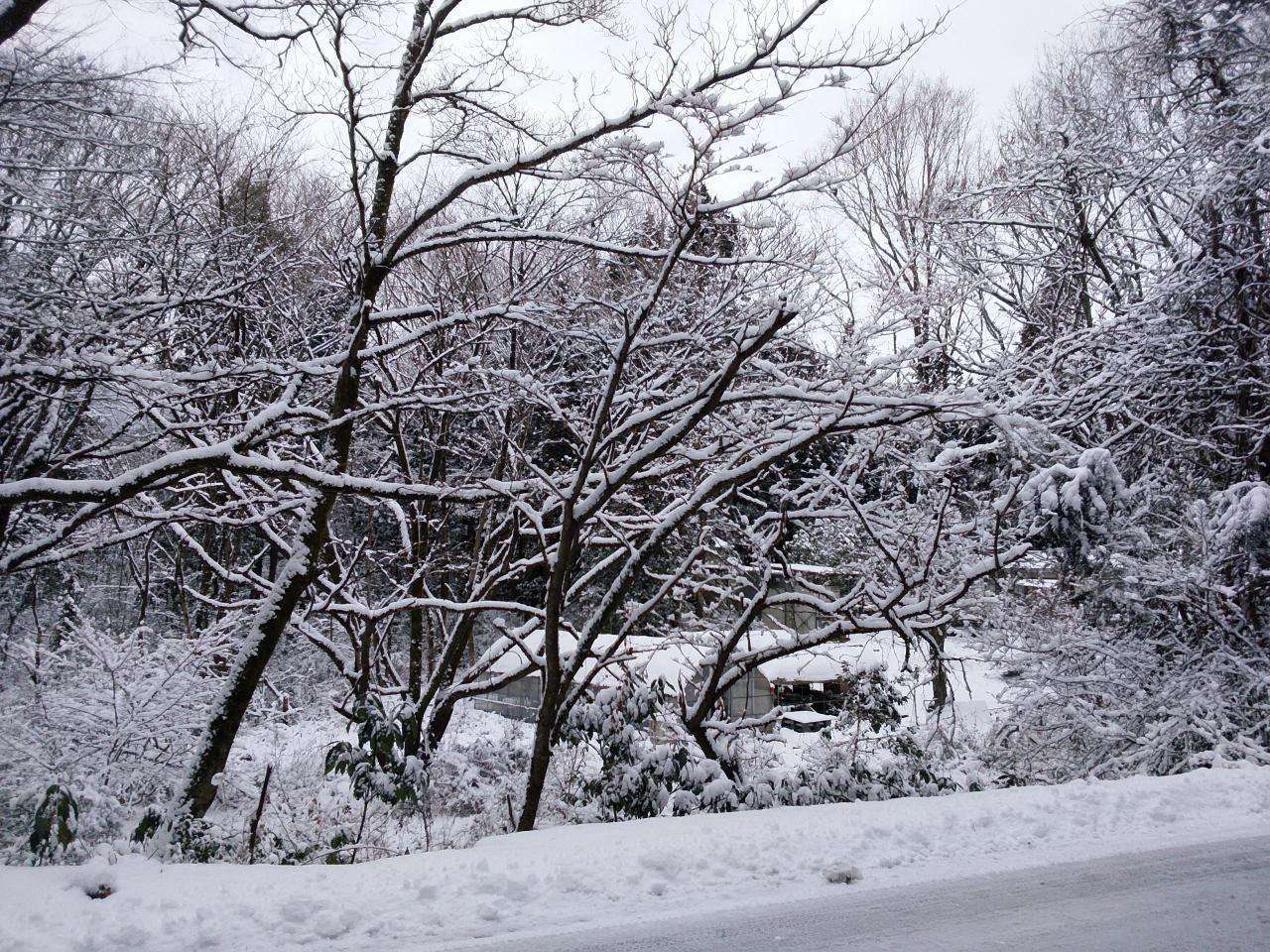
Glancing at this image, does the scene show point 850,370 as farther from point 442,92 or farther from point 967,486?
point 967,486

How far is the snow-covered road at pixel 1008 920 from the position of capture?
3.15 m

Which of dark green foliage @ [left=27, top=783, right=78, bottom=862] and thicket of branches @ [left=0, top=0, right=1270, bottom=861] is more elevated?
thicket of branches @ [left=0, top=0, right=1270, bottom=861]

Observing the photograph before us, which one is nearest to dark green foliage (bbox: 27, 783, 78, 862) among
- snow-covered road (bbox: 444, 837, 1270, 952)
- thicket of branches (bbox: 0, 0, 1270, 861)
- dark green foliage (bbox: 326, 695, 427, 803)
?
thicket of branches (bbox: 0, 0, 1270, 861)

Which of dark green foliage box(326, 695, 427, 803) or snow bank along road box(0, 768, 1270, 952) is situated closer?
snow bank along road box(0, 768, 1270, 952)

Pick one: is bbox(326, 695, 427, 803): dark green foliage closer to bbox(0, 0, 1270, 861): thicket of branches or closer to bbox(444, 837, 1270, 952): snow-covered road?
bbox(0, 0, 1270, 861): thicket of branches

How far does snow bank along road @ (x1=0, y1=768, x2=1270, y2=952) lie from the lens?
3162 millimetres

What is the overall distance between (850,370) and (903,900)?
4559 mm

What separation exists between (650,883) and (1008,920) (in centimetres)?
152

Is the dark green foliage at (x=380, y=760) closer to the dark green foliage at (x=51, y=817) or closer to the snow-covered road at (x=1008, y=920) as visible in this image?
the dark green foliage at (x=51, y=817)

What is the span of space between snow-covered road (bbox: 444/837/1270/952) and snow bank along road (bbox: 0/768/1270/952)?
0.02m

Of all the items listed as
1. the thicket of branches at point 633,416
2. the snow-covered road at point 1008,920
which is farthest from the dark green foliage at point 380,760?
the snow-covered road at point 1008,920

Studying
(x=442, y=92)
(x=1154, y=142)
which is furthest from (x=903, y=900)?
(x=1154, y=142)

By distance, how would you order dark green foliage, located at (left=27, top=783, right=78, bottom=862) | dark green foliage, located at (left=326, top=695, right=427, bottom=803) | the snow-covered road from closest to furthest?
the snow-covered road → dark green foliage, located at (left=27, top=783, right=78, bottom=862) → dark green foliage, located at (left=326, top=695, right=427, bottom=803)

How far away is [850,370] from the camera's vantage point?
7203 mm
